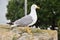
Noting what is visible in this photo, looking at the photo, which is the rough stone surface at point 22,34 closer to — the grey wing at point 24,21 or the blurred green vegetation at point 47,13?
the grey wing at point 24,21

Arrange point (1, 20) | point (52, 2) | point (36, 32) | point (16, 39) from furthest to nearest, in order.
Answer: point (1, 20) → point (52, 2) → point (36, 32) → point (16, 39)

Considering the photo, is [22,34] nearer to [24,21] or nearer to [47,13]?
[24,21]

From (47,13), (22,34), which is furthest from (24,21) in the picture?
(47,13)

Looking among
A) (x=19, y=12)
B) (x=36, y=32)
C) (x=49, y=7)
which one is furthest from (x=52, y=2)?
(x=36, y=32)

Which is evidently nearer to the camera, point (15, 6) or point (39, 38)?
point (39, 38)

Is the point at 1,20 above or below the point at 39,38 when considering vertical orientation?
below

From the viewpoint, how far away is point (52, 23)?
1148cm

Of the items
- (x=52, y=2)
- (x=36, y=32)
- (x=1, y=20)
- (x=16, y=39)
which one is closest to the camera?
(x=16, y=39)

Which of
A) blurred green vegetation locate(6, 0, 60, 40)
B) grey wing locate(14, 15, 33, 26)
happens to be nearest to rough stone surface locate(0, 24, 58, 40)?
grey wing locate(14, 15, 33, 26)

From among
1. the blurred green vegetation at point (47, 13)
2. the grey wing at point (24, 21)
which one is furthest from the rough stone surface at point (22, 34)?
the blurred green vegetation at point (47, 13)

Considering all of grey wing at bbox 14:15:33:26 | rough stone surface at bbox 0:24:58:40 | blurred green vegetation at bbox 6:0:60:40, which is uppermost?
grey wing at bbox 14:15:33:26

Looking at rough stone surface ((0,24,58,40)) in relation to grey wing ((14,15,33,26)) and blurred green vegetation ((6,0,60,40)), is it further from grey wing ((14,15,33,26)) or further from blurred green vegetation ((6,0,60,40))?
blurred green vegetation ((6,0,60,40))

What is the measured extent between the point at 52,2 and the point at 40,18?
2.23 ft

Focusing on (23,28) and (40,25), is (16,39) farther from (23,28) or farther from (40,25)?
(40,25)
